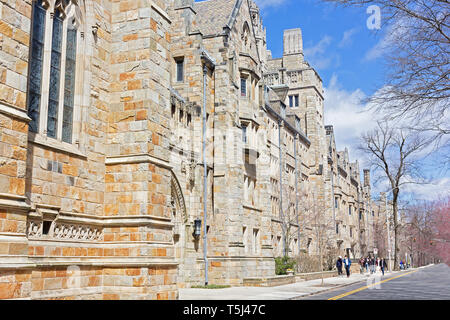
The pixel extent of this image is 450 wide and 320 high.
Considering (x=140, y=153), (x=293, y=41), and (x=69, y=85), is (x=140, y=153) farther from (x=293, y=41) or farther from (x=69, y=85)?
(x=293, y=41)

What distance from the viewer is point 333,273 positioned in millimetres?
39688

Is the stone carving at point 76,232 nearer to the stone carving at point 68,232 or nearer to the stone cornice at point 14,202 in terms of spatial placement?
the stone carving at point 68,232

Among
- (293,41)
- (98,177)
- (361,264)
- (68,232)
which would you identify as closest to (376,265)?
(361,264)

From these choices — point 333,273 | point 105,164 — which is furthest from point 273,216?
point 105,164

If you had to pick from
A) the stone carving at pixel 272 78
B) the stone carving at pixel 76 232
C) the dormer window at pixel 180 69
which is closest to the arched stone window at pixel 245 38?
the dormer window at pixel 180 69

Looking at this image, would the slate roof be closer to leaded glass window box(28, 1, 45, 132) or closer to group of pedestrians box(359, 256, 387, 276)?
leaded glass window box(28, 1, 45, 132)

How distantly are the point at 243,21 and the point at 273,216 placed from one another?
1776 centimetres

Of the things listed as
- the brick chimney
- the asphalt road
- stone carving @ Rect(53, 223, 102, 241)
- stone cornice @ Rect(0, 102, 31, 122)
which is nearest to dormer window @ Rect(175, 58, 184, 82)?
the asphalt road

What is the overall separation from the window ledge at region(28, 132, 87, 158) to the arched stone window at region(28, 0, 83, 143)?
0.15m

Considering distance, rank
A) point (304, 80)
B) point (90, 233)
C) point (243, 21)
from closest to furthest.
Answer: point (90, 233) → point (243, 21) → point (304, 80)

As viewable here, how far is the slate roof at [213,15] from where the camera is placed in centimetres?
2725

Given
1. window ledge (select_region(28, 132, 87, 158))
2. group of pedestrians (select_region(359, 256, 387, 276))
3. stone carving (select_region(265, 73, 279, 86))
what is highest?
stone carving (select_region(265, 73, 279, 86))

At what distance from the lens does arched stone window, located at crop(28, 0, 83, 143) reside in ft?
35.1
